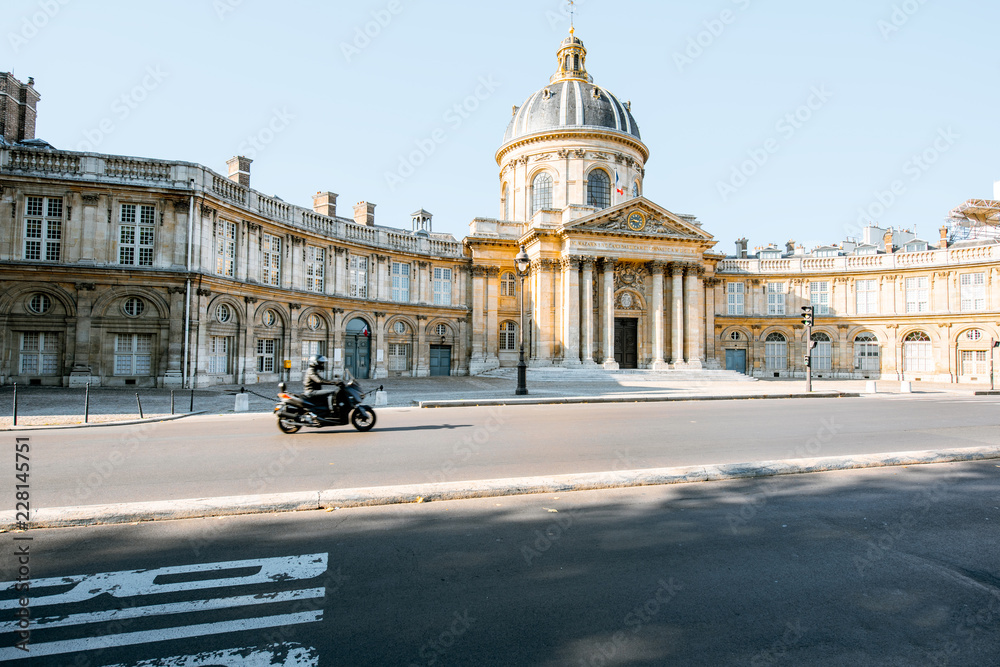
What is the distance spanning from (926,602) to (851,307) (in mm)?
44919

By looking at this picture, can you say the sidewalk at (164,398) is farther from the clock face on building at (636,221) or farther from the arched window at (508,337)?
the clock face on building at (636,221)

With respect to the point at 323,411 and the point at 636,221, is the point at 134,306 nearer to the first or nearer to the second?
the point at 323,411

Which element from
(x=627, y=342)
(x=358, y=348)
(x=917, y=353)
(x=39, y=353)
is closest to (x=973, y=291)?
(x=917, y=353)

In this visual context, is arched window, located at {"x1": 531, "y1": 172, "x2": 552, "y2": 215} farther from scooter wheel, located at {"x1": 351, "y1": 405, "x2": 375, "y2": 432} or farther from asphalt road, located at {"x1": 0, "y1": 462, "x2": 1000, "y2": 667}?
asphalt road, located at {"x1": 0, "y1": 462, "x2": 1000, "y2": 667}

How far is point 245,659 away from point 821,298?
4752 centimetres

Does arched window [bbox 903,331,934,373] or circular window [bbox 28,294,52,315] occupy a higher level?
circular window [bbox 28,294,52,315]

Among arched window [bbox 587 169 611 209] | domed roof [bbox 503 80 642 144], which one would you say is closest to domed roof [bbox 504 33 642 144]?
domed roof [bbox 503 80 642 144]

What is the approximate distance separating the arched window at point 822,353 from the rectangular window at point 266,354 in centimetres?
3803

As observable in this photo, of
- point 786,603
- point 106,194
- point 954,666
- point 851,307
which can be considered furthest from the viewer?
point 851,307

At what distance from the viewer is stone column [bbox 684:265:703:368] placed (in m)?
37.0

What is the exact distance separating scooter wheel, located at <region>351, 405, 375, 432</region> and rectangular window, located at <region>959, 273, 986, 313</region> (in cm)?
4385

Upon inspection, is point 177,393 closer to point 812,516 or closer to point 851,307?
point 812,516

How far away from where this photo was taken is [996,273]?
1471 inches

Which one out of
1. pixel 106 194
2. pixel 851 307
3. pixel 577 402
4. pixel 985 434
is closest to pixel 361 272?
pixel 106 194
